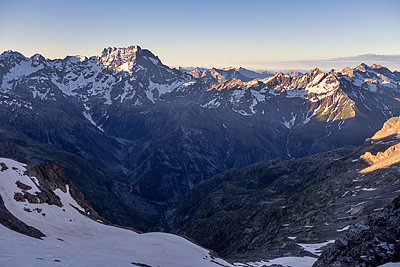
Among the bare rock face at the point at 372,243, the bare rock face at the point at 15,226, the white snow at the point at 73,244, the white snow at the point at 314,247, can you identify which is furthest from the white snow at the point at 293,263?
the bare rock face at the point at 372,243

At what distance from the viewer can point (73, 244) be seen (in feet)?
178

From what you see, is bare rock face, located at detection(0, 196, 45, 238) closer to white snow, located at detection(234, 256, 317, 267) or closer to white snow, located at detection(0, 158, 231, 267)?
white snow, located at detection(0, 158, 231, 267)

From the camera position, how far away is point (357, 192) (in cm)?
16475

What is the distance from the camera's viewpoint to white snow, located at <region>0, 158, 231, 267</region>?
1550 inches

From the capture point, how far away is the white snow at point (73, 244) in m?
39.4

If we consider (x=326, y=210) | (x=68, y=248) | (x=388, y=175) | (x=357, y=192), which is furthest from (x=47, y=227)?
(x=388, y=175)

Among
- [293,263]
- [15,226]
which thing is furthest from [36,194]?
[293,263]

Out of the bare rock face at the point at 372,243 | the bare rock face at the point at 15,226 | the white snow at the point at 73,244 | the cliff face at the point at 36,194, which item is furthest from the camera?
the cliff face at the point at 36,194

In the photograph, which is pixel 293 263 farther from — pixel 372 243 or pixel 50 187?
pixel 50 187

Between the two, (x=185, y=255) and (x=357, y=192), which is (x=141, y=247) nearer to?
(x=185, y=255)

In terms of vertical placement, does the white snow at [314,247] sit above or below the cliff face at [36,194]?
below

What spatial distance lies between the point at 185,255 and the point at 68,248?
61.6ft

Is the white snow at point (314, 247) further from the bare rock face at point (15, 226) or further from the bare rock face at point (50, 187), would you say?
the bare rock face at point (15, 226)

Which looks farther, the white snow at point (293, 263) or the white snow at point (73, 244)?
the white snow at point (293, 263)
